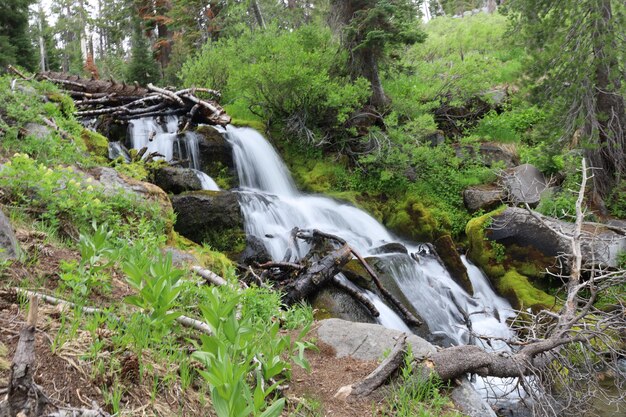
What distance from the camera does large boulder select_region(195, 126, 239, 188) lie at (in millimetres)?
11227

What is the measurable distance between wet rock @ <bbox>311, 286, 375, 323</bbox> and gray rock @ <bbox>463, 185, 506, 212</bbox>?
637 cm

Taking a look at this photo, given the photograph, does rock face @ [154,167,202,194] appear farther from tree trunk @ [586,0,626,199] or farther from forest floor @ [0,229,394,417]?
tree trunk @ [586,0,626,199]

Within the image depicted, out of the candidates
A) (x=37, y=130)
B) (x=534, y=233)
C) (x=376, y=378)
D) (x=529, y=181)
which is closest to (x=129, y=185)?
(x=37, y=130)

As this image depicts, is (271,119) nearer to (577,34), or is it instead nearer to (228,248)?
(228,248)

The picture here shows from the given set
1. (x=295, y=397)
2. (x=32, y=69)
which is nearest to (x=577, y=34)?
(x=295, y=397)

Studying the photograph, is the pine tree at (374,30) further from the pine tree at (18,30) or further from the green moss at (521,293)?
the pine tree at (18,30)

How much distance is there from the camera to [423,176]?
12.4m

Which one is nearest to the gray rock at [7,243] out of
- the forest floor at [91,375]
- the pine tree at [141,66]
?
the forest floor at [91,375]

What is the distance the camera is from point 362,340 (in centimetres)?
404

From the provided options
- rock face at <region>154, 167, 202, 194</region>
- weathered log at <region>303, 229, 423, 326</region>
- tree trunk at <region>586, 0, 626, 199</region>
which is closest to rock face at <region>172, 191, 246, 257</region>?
rock face at <region>154, 167, 202, 194</region>

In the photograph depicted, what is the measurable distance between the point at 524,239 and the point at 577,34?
486cm

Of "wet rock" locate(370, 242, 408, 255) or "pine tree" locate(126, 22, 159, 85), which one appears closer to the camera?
"wet rock" locate(370, 242, 408, 255)

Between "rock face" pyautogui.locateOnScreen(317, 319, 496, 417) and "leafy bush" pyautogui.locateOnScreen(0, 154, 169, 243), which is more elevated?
"leafy bush" pyautogui.locateOnScreen(0, 154, 169, 243)

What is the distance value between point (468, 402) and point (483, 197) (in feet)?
30.8
